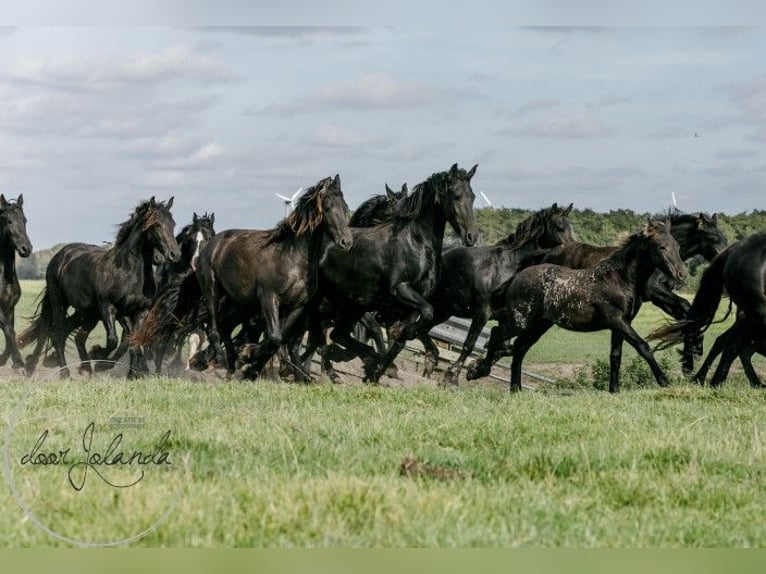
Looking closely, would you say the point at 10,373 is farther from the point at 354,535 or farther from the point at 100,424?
the point at 354,535

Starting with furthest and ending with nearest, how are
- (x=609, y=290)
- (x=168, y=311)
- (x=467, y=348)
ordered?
(x=467, y=348) → (x=168, y=311) → (x=609, y=290)

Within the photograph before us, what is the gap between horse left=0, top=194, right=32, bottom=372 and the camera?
17859 mm

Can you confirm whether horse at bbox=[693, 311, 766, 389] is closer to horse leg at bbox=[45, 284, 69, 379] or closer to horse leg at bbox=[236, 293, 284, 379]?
horse leg at bbox=[236, 293, 284, 379]

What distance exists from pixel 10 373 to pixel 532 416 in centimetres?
1056

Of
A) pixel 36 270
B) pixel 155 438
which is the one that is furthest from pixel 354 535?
pixel 36 270

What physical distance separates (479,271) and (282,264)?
3661 millimetres

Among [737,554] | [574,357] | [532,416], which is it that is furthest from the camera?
[574,357]

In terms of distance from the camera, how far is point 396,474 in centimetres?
758

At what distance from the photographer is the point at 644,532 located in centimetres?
645

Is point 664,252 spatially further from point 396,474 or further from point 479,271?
point 396,474

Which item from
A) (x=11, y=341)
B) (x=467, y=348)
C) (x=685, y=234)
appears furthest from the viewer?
(x=685, y=234)

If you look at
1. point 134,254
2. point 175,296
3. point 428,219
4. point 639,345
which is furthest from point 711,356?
point 134,254

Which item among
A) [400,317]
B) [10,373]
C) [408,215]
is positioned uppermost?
[408,215]

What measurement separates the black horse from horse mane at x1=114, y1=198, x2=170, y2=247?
5.16 m
